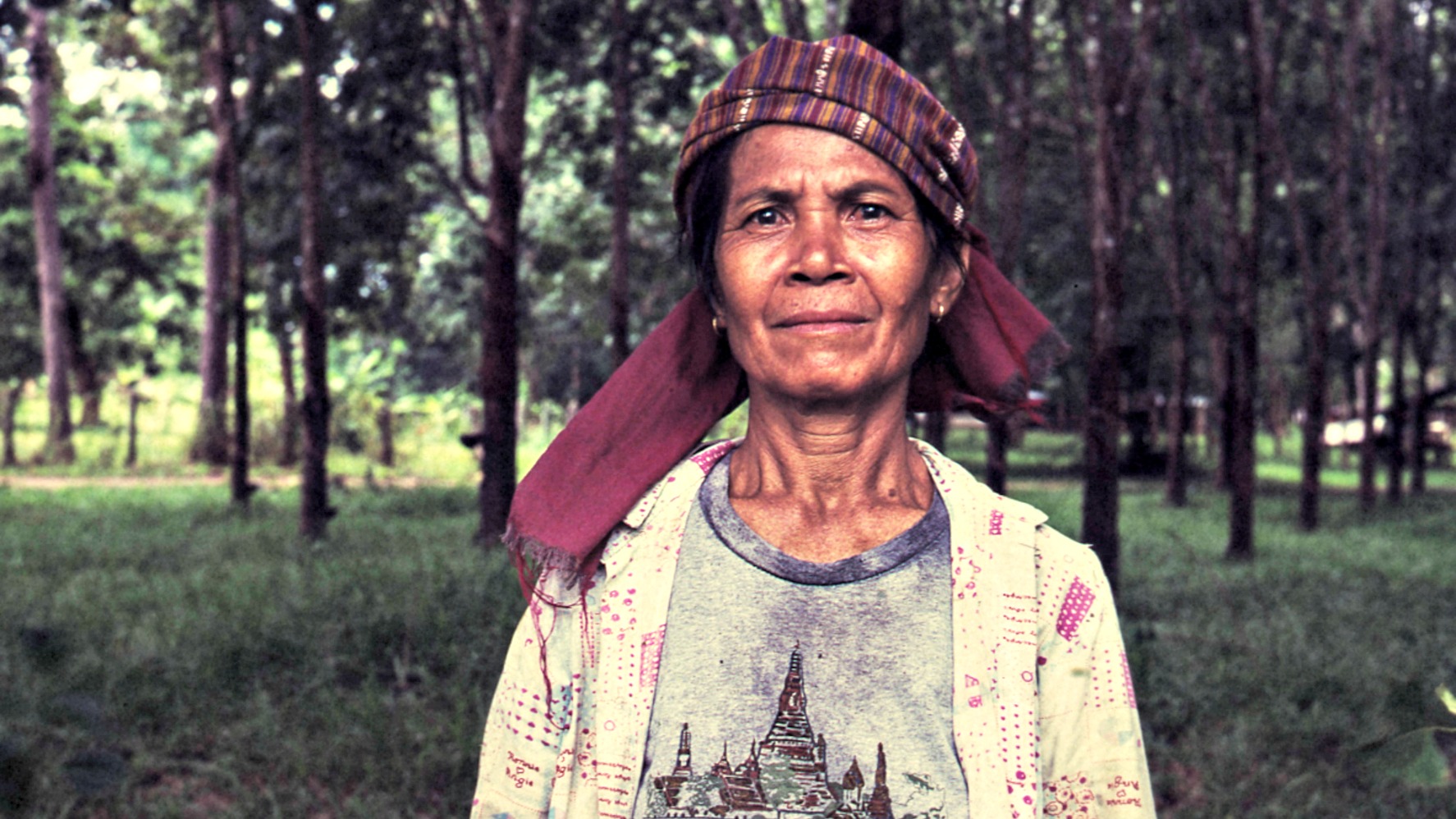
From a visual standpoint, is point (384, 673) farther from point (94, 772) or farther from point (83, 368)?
point (83, 368)

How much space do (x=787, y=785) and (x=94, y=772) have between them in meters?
1.22

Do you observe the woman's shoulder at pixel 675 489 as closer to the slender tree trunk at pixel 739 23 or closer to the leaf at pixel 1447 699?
the leaf at pixel 1447 699

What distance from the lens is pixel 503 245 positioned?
7.78m

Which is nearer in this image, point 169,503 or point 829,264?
point 829,264

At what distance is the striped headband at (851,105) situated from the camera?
6.07ft

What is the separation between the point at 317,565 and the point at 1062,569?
291 inches

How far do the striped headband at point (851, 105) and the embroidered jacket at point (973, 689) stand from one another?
539 millimetres

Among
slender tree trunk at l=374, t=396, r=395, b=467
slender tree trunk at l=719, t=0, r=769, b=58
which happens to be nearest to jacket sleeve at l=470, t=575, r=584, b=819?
slender tree trunk at l=719, t=0, r=769, b=58

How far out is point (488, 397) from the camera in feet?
26.4

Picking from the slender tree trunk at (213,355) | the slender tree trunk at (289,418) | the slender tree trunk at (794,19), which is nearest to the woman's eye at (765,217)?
the slender tree trunk at (794,19)

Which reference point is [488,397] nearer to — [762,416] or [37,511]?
[762,416]

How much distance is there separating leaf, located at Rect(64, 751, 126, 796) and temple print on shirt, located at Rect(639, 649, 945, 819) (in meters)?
1.00

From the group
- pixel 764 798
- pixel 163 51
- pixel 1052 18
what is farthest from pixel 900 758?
pixel 163 51

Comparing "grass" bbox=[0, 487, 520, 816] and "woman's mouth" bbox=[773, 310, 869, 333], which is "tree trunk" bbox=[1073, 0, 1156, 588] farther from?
"woman's mouth" bbox=[773, 310, 869, 333]
